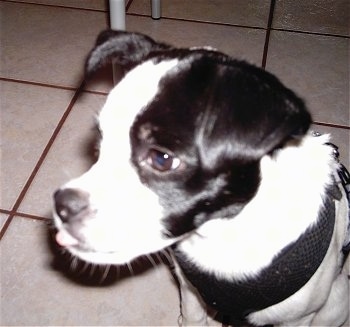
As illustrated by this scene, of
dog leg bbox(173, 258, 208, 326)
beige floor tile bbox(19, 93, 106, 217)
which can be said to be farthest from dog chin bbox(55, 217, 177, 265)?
beige floor tile bbox(19, 93, 106, 217)

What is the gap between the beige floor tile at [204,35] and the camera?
2.46 m

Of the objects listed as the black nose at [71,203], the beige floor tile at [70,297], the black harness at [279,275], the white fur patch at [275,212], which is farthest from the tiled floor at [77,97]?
the black nose at [71,203]

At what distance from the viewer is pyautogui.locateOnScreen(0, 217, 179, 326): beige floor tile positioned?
64.3 inches

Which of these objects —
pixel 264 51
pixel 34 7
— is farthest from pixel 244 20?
pixel 34 7

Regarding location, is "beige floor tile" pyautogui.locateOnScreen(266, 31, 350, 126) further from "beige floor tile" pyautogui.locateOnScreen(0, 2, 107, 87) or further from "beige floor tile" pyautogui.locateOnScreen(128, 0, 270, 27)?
"beige floor tile" pyautogui.locateOnScreen(0, 2, 107, 87)

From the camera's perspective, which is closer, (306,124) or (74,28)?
(306,124)

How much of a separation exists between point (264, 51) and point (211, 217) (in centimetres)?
156

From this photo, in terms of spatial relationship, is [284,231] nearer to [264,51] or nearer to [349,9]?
[264,51]

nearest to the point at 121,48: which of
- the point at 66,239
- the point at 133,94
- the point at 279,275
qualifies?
the point at 133,94

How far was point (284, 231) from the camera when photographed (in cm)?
112

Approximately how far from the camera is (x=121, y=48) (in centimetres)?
120

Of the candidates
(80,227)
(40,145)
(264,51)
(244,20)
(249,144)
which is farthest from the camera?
(244,20)

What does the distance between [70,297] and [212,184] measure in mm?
902

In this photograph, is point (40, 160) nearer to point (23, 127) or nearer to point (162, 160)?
point (23, 127)
